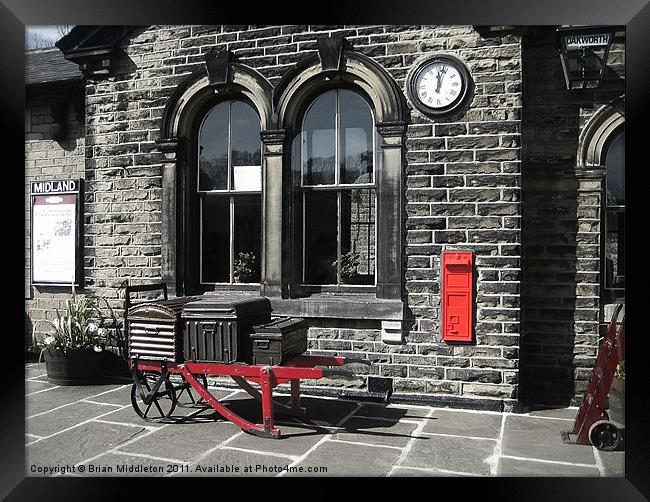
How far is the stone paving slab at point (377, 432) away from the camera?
4816 millimetres

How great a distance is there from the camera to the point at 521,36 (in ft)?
18.7

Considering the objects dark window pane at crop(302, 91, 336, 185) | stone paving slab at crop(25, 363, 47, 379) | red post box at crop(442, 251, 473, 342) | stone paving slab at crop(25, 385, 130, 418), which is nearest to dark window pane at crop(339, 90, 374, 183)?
dark window pane at crop(302, 91, 336, 185)

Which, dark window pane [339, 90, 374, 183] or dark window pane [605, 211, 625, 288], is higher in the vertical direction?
dark window pane [339, 90, 374, 183]

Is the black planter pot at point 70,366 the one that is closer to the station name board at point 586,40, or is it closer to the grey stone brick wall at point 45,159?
the grey stone brick wall at point 45,159

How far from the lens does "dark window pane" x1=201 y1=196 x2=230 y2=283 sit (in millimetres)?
6742

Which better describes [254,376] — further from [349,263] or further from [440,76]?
[440,76]

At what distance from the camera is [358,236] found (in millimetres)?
6223

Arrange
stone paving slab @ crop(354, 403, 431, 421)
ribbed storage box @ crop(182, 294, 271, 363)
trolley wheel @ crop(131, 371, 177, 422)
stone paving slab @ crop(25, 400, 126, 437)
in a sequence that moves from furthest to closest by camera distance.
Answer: stone paving slab @ crop(354, 403, 431, 421) → trolley wheel @ crop(131, 371, 177, 422) → stone paving slab @ crop(25, 400, 126, 437) → ribbed storage box @ crop(182, 294, 271, 363)

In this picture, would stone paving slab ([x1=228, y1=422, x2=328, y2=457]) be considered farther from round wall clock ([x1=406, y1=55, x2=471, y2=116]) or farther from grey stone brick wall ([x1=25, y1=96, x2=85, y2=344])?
grey stone brick wall ([x1=25, y1=96, x2=85, y2=344])

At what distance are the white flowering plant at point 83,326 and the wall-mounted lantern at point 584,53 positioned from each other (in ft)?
18.8

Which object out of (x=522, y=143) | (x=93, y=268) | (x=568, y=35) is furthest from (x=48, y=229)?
(x=568, y=35)

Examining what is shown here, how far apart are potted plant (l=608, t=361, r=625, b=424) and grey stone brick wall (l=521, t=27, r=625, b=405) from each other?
1123 mm
